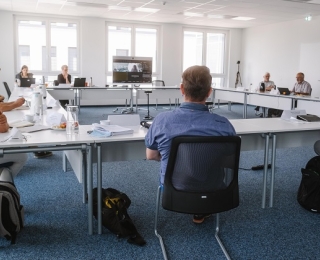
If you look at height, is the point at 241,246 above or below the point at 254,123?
below

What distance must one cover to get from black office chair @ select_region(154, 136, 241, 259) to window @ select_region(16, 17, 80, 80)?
8962mm

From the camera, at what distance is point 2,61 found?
30.7 ft

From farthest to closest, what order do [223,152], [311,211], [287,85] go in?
[287,85]
[311,211]
[223,152]

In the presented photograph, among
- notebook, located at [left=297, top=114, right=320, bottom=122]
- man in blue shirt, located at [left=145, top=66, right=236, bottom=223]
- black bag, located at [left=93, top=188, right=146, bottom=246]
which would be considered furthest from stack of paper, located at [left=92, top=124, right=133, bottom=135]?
notebook, located at [left=297, top=114, right=320, bottom=122]

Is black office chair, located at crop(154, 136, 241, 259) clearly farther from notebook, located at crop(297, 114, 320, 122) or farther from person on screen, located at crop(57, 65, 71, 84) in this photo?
person on screen, located at crop(57, 65, 71, 84)

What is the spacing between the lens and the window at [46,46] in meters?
9.66

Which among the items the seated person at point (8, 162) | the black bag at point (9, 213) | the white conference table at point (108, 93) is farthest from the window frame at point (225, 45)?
the black bag at point (9, 213)

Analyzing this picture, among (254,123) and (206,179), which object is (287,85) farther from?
(206,179)

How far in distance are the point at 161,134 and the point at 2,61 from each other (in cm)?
882

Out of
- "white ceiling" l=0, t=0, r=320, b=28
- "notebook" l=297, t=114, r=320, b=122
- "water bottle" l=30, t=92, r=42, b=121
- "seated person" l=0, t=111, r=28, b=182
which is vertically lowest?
"seated person" l=0, t=111, r=28, b=182

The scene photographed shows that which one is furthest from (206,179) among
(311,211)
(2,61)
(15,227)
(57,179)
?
(2,61)

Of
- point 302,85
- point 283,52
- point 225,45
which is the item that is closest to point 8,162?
point 302,85

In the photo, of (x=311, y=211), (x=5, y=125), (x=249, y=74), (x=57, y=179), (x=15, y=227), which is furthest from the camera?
(x=249, y=74)

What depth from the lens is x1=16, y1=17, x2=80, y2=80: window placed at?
9.66m
